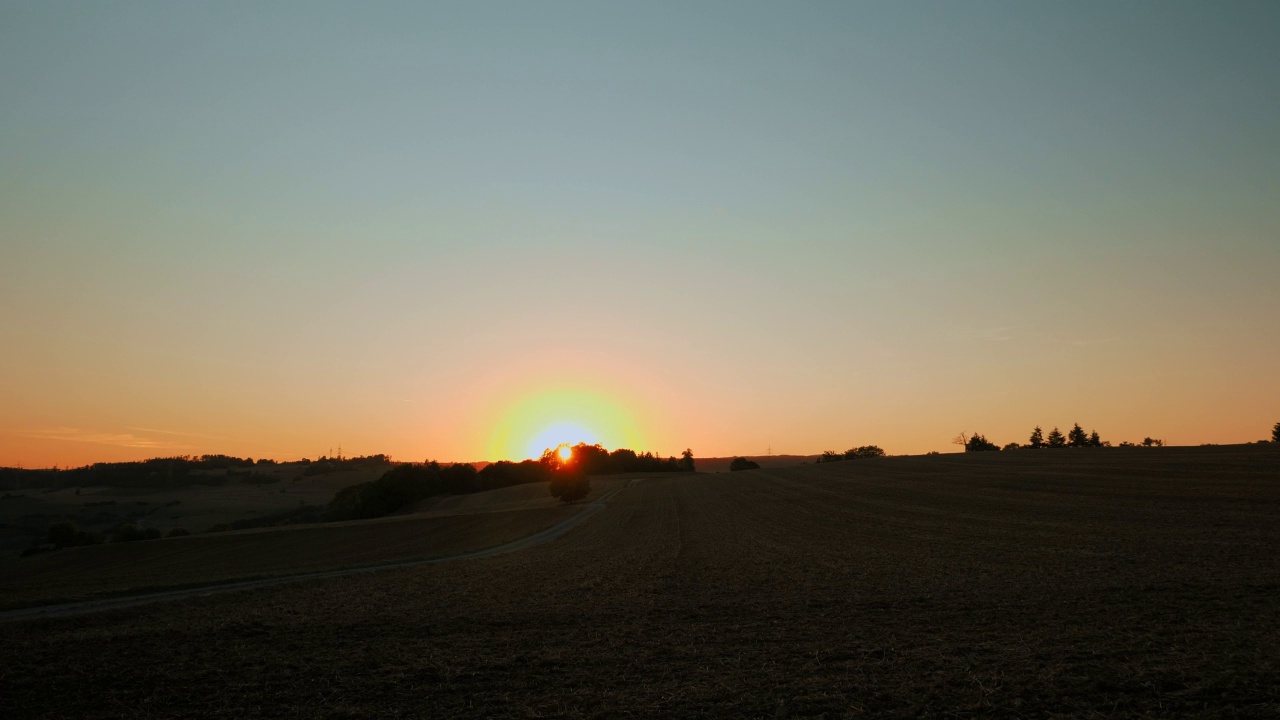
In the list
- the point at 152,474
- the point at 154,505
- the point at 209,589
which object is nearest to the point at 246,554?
the point at 209,589

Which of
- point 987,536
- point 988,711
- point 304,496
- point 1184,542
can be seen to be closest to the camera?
point 988,711

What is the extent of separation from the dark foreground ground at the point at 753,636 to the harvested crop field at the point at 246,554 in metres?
8.30

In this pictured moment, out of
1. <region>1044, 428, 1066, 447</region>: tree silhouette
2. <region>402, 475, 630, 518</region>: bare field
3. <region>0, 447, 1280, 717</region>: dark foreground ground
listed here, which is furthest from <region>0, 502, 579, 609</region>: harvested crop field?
<region>1044, 428, 1066, 447</region>: tree silhouette

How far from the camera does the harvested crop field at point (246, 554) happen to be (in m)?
30.4

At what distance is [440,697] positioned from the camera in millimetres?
11328

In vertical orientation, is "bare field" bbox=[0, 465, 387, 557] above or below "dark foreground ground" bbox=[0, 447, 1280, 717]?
below

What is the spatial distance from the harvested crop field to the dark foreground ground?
8.30 m

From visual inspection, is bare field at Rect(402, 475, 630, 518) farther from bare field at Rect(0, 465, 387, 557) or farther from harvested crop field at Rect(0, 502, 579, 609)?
bare field at Rect(0, 465, 387, 557)

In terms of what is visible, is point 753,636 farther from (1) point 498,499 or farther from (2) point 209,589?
(1) point 498,499

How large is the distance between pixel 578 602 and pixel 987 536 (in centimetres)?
1718

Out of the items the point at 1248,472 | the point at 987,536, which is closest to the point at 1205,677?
the point at 987,536

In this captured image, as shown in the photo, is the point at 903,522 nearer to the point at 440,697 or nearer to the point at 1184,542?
the point at 1184,542

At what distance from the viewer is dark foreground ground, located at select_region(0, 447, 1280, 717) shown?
10461 millimetres

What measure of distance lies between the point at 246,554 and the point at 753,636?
40348 mm
